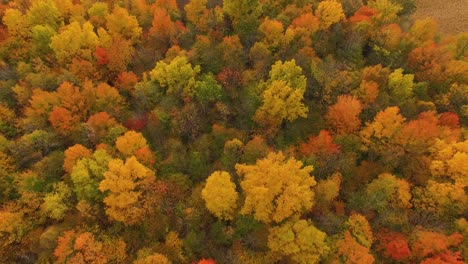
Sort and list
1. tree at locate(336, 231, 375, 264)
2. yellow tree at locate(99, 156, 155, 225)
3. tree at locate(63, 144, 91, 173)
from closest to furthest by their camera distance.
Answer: tree at locate(336, 231, 375, 264) < yellow tree at locate(99, 156, 155, 225) < tree at locate(63, 144, 91, 173)

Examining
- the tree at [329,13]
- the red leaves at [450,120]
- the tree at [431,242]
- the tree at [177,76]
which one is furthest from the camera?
→ the tree at [329,13]

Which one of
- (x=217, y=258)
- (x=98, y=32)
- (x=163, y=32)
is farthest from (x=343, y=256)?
(x=98, y=32)

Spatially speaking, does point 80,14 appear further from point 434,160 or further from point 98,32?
point 434,160

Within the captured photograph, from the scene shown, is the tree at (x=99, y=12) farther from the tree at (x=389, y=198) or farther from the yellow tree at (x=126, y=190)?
the tree at (x=389, y=198)

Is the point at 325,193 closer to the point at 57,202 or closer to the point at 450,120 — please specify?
the point at 450,120

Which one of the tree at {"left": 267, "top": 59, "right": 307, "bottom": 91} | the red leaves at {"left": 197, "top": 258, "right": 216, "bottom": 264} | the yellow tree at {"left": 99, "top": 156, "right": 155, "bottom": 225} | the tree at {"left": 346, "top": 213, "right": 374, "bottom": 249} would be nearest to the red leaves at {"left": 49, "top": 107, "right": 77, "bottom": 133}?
the yellow tree at {"left": 99, "top": 156, "right": 155, "bottom": 225}

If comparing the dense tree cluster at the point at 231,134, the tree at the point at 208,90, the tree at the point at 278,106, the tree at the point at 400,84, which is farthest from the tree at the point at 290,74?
the tree at the point at 400,84

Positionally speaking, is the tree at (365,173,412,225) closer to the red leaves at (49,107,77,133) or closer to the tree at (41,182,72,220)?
the tree at (41,182,72,220)
